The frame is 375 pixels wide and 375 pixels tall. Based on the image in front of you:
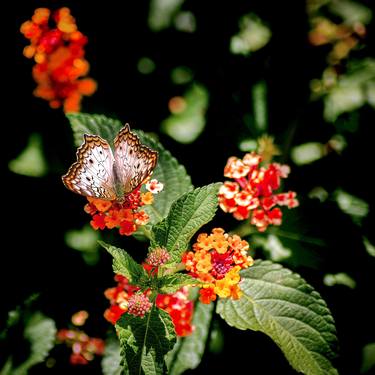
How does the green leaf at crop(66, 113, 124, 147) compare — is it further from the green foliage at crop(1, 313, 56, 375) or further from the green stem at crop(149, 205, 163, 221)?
the green foliage at crop(1, 313, 56, 375)

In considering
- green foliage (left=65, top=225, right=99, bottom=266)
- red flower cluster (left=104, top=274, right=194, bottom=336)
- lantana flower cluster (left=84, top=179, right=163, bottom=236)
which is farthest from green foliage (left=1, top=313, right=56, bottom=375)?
lantana flower cluster (left=84, top=179, right=163, bottom=236)

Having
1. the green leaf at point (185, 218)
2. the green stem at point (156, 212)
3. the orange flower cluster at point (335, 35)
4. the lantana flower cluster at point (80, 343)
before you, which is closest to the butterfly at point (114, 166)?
the green leaf at point (185, 218)

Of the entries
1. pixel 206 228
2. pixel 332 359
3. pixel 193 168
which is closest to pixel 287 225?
pixel 206 228

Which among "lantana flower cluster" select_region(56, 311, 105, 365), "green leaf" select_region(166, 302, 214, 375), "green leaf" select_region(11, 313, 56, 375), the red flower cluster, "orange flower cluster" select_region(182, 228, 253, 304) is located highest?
"orange flower cluster" select_region(182, 228, 253, 304)

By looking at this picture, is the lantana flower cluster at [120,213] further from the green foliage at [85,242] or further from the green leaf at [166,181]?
the green foliage at [85,242]

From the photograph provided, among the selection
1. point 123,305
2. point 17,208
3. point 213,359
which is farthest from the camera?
point 17,208

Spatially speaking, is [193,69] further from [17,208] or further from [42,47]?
[17,208]
